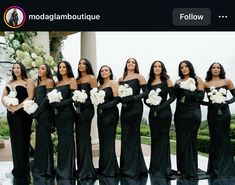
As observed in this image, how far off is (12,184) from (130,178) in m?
2.33

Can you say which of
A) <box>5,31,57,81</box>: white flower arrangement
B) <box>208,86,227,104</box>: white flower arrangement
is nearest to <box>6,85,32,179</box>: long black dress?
<box>5,31,57,81</box>: white flower arrangement

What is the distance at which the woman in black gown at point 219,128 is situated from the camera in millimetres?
8625

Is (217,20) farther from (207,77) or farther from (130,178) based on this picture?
(130,178)

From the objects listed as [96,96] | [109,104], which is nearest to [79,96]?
[96,96]

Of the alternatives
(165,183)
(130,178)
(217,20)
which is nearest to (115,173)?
(130,178)

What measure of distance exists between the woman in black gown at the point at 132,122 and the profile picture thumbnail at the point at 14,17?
2.40 m

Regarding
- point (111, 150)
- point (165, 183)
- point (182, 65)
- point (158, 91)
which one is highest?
point (182, 65)

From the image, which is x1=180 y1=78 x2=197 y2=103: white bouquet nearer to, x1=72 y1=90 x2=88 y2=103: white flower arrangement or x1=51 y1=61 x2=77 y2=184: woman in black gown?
x1=72 y1=90 x2=88 y2=103: white flower arrangement

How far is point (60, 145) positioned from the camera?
28.0ft

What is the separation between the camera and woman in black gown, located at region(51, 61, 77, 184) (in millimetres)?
8438

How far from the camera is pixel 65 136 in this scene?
8.50 m

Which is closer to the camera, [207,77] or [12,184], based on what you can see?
[12,184]

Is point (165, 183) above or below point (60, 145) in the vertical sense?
below

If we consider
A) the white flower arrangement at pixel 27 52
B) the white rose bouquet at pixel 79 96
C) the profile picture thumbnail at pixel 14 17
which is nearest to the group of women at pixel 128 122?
the white rose bouquet at pixel 79 96
